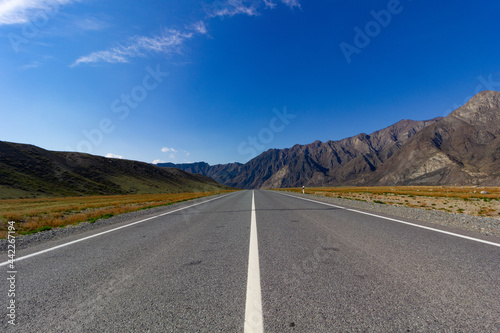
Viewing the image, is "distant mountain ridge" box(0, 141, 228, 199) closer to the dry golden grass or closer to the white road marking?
the dry golden grass

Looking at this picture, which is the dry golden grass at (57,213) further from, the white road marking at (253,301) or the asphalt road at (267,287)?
the white road marking at (253,301)

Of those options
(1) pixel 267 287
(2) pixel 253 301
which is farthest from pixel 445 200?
(2) pixel 253 301

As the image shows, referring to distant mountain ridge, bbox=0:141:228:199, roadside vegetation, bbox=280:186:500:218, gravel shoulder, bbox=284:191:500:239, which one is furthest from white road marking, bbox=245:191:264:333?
distant mountain ridge, bbox=0:141:228:199

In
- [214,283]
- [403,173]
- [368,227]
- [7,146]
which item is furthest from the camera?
[403,173]

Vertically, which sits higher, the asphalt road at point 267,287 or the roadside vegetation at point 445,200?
the asphalt road at point 267,287

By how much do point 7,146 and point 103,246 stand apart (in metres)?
131

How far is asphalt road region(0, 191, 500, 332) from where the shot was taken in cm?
215

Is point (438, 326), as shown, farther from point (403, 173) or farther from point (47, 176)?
point (403, 173)

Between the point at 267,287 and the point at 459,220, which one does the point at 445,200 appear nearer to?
the point at 459,220

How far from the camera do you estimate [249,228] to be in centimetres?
719

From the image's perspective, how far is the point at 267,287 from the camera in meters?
2.89

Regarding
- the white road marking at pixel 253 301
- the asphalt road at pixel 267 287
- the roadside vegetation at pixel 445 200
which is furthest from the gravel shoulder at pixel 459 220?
the white road marking at pixel 253 301

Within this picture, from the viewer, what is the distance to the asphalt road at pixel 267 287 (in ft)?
7.05

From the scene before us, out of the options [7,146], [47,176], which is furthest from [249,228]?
[7,146]
